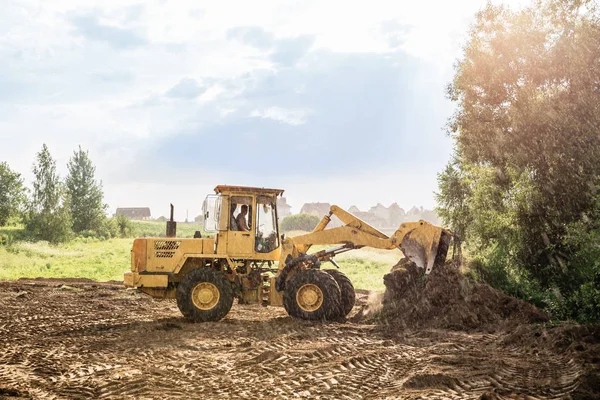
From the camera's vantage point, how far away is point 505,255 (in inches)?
661

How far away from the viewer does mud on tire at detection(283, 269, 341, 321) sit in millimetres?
11859

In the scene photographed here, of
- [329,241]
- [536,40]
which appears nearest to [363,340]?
[329,241]

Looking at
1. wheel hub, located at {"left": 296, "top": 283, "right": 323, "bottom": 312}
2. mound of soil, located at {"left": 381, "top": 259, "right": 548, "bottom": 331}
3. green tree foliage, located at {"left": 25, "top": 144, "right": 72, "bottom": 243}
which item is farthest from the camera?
green tree foliage, located at {"left": 25, "top": 144, "right": 72, "bottom": 243}

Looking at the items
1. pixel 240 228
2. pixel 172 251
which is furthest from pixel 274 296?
pixel 172 251

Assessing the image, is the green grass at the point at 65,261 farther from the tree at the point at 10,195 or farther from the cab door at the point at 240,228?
the cab door at the point at 240,228

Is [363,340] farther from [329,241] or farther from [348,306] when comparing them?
[329,241]

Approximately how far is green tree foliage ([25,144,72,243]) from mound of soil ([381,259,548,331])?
4151 centimetres

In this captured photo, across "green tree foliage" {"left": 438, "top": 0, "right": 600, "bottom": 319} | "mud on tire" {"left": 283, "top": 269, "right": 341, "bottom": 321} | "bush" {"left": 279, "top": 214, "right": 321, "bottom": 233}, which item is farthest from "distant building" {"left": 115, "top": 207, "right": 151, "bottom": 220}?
"mud on tire" {"left": 283, "top": 269, "right": 341, "bottom": 321}

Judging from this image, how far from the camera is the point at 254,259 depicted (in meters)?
12.6

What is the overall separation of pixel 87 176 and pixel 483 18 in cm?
4702

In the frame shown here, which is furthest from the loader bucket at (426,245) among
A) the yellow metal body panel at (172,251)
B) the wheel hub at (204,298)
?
the yellow metal body panel at (172,251)

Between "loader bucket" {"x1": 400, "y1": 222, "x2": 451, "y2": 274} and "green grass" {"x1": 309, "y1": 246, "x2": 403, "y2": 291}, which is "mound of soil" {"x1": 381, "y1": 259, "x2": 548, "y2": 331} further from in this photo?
"green grass" {"x1": 309, "y1": 246, "x2": 403, "y2": 291}

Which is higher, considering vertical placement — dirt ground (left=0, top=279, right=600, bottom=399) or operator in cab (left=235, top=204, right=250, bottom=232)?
operator in cab (left=235, top=204, right=250, bottom=232)

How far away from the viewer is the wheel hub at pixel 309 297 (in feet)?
39.3
